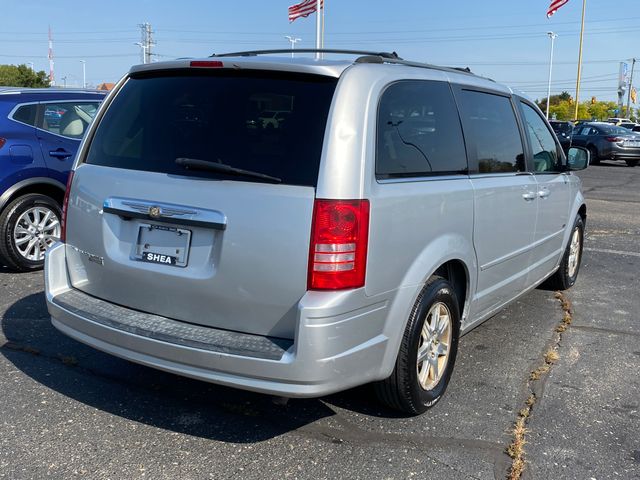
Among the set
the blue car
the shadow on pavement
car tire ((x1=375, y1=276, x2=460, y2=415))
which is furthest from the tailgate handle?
the blue car

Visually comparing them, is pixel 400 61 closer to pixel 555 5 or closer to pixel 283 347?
Answer: pixel 283 347

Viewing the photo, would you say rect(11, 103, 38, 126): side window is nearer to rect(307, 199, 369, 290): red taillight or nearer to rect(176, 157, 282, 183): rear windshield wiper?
rect(176, 157, 282, 183): rear windshield wiper

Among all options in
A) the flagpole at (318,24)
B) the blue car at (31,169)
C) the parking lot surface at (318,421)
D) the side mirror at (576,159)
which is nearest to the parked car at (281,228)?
the parking lot surface at (318,421)

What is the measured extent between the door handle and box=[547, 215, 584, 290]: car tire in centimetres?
495

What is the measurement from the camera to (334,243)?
111 inches

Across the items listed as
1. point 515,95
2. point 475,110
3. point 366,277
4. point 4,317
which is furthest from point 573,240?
point 4,317

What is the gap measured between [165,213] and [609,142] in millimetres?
23793

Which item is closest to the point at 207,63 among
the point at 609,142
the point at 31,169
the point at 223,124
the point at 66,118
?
the point at 223,124

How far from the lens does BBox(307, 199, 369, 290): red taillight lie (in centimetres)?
282

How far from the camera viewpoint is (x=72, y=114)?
7.04 m

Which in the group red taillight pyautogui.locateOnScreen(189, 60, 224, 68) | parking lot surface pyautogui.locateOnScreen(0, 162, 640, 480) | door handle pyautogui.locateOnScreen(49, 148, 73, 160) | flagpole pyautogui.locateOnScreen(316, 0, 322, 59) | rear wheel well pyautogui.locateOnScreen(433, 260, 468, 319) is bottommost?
parking lot surface pyautogui.locateOnScreen(0, 162, 640, 480)

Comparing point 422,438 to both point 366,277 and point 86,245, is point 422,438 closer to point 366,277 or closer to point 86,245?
point 366,277

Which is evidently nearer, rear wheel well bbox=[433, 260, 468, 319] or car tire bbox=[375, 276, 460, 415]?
car tire bbox=[375, 276, 460, 415]

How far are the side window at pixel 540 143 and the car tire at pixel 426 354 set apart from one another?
1.82 metres
